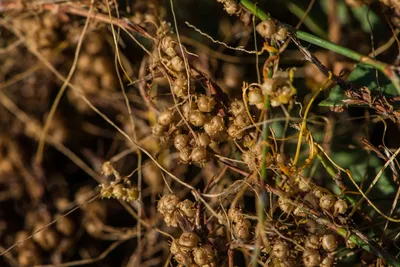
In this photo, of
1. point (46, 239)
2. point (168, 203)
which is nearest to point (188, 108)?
point (168, 203)

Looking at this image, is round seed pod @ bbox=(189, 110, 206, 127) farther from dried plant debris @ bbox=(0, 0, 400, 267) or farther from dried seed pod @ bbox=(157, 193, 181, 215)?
dried seed pod @ bbox=(157, 193, 181, 215)

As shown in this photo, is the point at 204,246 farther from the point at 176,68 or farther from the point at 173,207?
the point at 176,68

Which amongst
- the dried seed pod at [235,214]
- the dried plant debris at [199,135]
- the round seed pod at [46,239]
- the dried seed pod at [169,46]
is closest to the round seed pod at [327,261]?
the dried plant debris at [199,135]

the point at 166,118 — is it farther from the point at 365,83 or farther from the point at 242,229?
the point at 365,83

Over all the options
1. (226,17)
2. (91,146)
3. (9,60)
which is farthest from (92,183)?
(226,17)

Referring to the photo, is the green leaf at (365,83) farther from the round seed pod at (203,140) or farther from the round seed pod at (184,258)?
the round seed pod at (184,258)

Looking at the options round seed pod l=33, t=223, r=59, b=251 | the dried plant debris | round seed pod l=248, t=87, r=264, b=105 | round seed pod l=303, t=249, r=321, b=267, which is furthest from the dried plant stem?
round seed pod l=33, t=223, r=59, b=251
